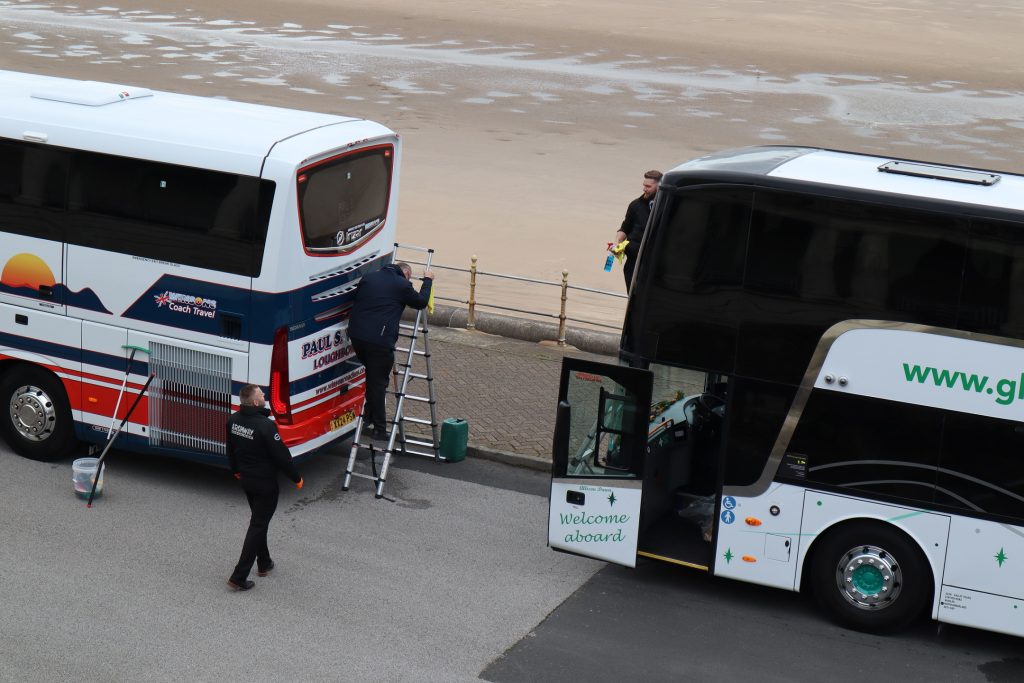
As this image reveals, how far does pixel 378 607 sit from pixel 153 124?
16.2 feet

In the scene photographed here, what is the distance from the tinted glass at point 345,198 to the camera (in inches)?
461

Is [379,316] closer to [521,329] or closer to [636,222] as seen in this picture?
[636,222]

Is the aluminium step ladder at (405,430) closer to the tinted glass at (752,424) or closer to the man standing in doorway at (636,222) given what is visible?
the man standing in doorway at (636,222)

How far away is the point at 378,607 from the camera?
404 inches

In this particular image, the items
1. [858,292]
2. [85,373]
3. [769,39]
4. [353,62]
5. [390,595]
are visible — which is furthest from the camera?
[769,39]

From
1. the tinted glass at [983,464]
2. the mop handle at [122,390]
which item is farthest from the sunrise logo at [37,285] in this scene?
the tinted glass at [983,464]

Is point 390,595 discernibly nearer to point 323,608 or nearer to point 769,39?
point 323,608

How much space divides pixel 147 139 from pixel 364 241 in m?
2.24

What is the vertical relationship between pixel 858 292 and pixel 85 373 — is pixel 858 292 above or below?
above

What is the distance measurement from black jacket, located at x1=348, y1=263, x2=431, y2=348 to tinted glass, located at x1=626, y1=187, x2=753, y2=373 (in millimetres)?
2994

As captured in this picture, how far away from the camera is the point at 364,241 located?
12.7 metres

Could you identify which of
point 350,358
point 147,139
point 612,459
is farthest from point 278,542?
point 147,139

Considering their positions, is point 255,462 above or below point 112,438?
above

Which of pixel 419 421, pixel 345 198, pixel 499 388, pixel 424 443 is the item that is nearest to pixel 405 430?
pixel 419 421
